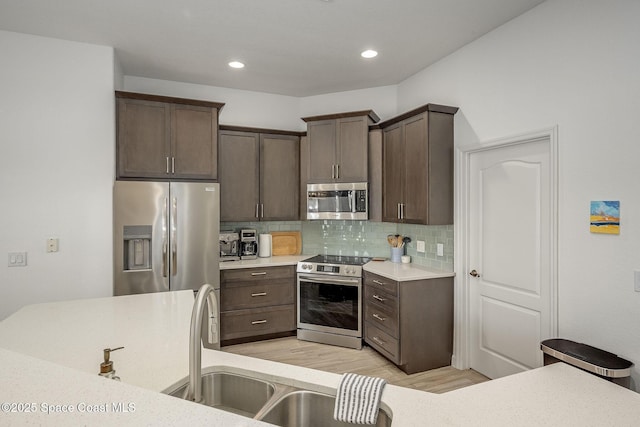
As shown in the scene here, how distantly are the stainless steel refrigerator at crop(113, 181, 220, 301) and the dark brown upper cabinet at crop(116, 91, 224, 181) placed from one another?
25cm

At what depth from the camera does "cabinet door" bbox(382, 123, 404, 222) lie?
3.73 metres

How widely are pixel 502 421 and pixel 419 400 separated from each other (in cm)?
27

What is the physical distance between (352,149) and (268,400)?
10.2 feet

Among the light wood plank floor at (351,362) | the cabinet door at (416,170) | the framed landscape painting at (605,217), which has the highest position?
the cabinet door at (416,170)

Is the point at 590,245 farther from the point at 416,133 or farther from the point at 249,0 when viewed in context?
the point at 249,0

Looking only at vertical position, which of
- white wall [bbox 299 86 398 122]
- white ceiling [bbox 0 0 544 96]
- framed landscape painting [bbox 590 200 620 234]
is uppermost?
white ceiling [bbox 0 0 544 96]

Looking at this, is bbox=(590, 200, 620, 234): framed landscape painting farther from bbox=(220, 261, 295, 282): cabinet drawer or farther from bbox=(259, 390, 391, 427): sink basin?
bbox=(220, 261, 295, 282): cabinet drawer

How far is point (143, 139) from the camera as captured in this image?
136 inches

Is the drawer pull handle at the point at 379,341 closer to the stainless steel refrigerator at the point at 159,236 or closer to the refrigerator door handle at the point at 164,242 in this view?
the stainless steel refrigerator at the point at 159,236

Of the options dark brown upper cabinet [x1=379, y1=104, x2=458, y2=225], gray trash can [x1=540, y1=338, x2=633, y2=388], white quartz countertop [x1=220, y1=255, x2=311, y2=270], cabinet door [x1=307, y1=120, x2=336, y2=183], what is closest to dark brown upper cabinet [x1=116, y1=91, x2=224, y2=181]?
white quartz countertop [x1=220, y1=255, x2=311, y2=270]

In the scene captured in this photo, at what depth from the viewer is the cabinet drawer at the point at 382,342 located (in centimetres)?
329

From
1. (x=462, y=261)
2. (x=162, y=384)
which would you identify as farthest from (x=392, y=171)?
(x=162, y=384)

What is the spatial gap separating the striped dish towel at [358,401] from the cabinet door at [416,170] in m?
2.29

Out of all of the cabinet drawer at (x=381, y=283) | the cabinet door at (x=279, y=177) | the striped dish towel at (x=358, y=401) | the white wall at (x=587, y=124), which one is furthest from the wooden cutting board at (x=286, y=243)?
the striped dish towel at (x=358, y=401)
